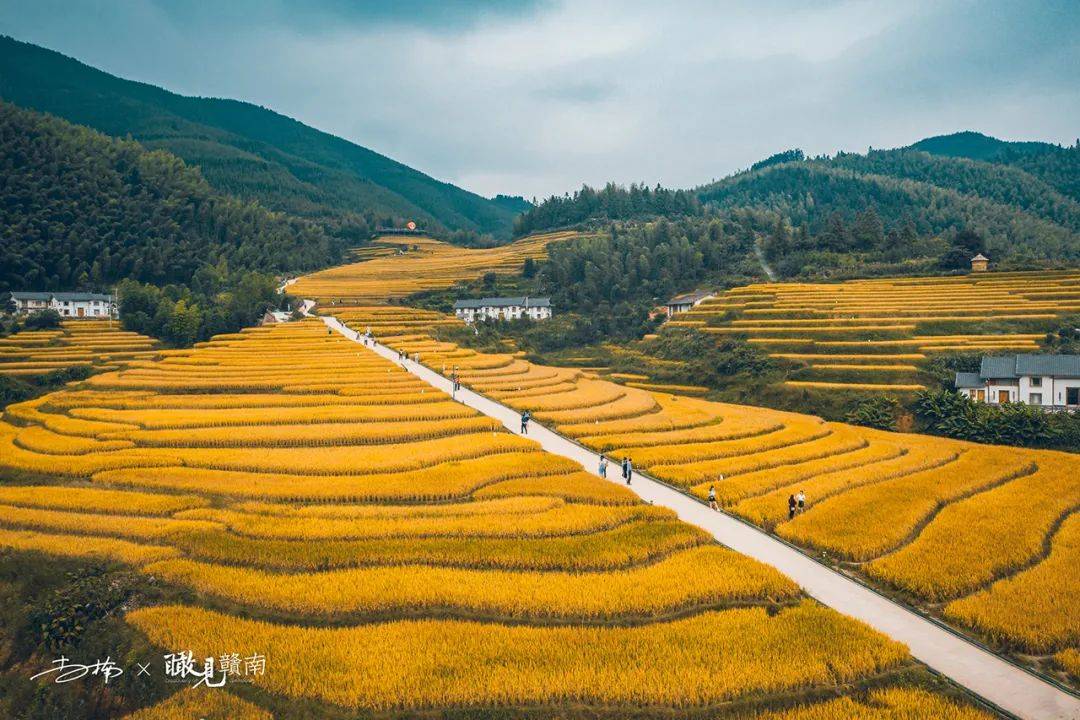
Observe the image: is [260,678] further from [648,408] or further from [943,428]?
[943,428]

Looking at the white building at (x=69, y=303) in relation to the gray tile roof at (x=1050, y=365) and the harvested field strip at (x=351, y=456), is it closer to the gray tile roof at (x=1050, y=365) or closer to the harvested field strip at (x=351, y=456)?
the harvested field strip at (x=351, y=456)

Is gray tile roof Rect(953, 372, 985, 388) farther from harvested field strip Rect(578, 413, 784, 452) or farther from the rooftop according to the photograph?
harvested field strip Rect(578, 413, 784, 452)

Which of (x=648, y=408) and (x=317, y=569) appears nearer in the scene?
(x=317, y=569)

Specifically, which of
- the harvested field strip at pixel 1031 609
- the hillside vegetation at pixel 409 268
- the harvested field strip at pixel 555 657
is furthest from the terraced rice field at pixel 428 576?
the hillside vegetation at pixel 409 268

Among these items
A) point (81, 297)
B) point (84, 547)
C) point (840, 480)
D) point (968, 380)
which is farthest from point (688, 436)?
point (81, 297)

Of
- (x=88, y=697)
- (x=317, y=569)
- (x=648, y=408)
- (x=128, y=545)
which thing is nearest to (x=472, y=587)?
(x=317, y=569)

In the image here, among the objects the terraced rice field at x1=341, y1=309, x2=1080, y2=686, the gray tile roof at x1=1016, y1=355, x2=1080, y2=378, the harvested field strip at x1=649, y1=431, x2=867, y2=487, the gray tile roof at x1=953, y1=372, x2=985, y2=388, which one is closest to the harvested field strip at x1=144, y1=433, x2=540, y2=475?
the terraced rice field at x1=341, y1=309, x2=1080, y2=686
